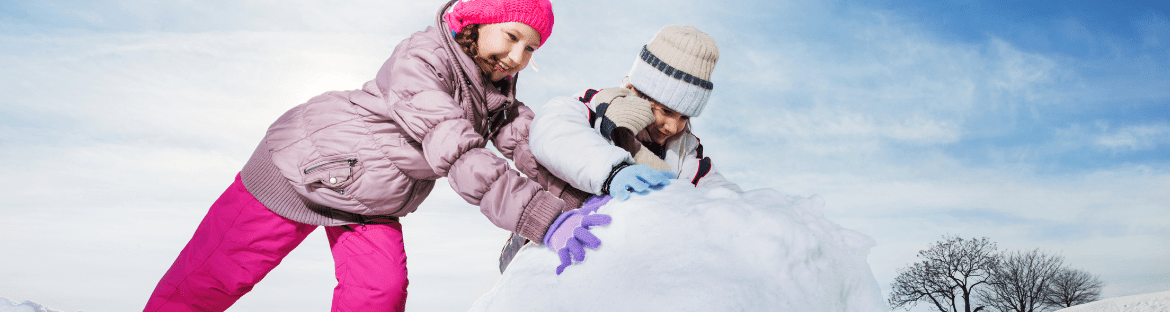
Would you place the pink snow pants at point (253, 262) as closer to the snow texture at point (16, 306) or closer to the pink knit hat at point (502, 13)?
the snow texture at point (16, 306)

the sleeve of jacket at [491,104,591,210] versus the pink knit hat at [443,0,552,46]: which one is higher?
the pink knit hat at [443,0,552,46]

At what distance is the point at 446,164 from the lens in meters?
1.79

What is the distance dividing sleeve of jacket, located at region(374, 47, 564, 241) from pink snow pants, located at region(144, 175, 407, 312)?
24.8 inches

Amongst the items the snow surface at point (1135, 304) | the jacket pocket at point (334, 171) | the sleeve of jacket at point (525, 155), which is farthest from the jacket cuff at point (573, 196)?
the snow surface at point (1135, 304)

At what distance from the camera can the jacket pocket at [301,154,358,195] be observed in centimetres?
218

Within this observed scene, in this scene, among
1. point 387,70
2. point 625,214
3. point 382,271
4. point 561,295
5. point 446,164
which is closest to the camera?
point 561,295

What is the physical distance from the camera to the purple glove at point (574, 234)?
149 cm

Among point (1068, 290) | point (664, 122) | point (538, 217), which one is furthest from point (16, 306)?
point (1068, 290)

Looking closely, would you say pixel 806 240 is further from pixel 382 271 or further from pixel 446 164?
pixel 382 271

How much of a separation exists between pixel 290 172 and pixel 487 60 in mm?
777

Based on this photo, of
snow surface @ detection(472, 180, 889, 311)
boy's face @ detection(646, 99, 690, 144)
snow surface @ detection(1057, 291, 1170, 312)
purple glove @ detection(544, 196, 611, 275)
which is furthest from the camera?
snow surface @ detection(1057, 291, 1170, 312)

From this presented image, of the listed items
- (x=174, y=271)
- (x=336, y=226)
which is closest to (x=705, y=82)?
(x=336, y=226)

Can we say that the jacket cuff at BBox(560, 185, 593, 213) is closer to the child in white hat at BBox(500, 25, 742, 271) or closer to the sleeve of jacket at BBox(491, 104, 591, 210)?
the sleeve of jacket at BBox(491, 104, 591, 210)

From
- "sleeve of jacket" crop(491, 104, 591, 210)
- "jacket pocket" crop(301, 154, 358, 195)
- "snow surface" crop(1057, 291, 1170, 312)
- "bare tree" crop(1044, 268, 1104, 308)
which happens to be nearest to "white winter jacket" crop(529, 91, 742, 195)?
"sleeve of jacket" crop(491, 104, 591, 210)
